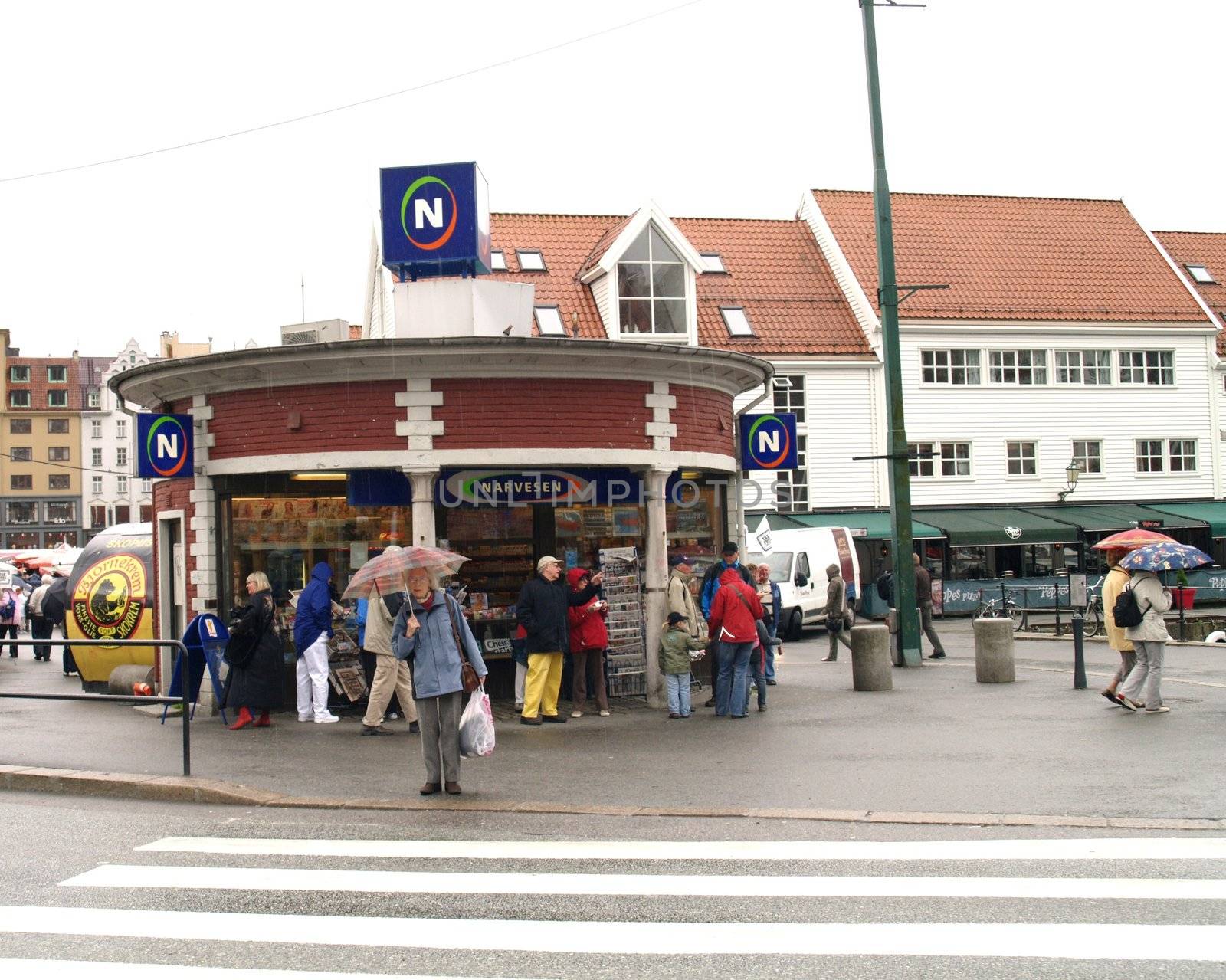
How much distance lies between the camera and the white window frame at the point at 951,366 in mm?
42812

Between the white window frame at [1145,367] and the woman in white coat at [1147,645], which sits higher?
the white window frame at [1145,367]

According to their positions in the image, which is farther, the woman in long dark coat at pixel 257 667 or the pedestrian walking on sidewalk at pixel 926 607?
the pedestrian walking on sidewalk at pixel 926 607

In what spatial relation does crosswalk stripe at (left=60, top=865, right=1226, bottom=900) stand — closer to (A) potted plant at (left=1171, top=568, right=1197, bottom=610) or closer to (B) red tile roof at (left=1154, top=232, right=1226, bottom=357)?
(A) potted plant at (left=1171, top=568, right=1197, bottom=610)

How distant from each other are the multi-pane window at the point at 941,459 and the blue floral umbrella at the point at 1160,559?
2767cm

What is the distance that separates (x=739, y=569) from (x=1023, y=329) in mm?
29967

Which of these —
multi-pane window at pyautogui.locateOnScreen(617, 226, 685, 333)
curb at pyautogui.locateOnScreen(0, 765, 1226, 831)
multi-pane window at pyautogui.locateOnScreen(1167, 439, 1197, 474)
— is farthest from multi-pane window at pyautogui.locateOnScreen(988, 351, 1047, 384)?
curb at pyautogui.locateOnScreen(0, 765, 1226, 831)

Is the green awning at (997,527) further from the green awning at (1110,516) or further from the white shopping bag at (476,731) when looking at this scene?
the white shopping bag at (476,731)

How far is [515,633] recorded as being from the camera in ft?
49.4

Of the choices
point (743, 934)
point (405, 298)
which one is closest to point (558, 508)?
point (405, 298)

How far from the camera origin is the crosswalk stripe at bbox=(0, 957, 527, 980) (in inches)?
236

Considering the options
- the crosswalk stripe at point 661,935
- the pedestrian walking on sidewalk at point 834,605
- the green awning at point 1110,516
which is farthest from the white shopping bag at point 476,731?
the green awning at point 1110,516

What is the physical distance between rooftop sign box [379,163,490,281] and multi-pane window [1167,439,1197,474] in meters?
35.1

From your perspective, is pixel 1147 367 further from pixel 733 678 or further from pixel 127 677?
pixel 127 677

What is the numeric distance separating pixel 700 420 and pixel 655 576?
2.03 meters
